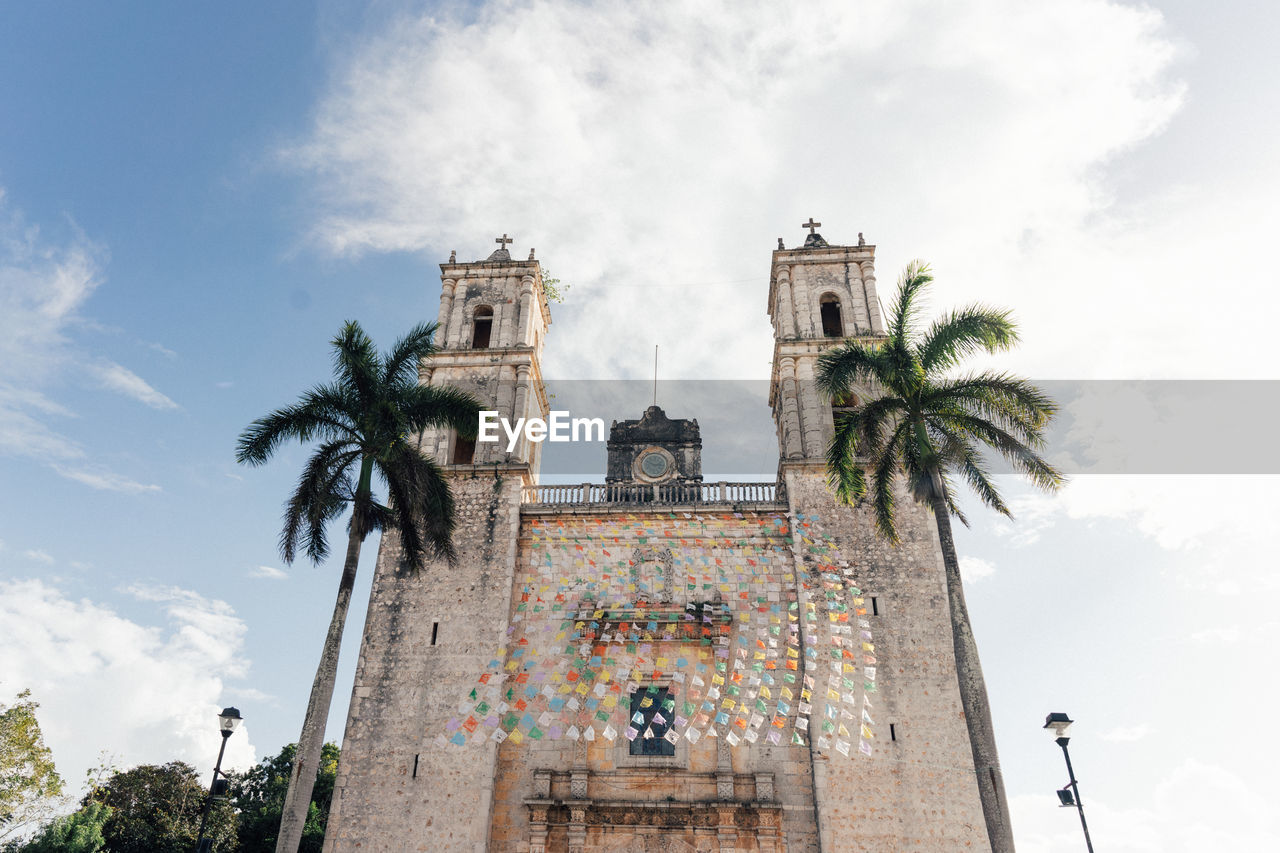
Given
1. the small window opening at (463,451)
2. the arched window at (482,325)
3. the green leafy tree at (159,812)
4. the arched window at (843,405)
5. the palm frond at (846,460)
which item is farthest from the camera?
the green leafy tree at (159,812)

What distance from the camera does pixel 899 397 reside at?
1589cm

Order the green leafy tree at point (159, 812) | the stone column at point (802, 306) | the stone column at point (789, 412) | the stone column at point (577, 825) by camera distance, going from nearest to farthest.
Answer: the stone column at point (577, 825)
the stone column at point (789, 412)
the stone column at point (802, 306)
the green leafy tree at point (159, 812)

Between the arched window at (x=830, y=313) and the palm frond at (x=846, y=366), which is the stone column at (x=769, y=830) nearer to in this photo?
the palm frond at (x=846, y=366)

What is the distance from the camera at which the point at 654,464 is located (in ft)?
85.3

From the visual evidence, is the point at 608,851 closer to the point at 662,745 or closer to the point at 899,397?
the point at 662,745

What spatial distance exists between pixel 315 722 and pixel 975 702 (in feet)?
36.5

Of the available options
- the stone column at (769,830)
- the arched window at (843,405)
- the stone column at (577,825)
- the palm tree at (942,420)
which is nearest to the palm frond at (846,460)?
the palm tree at (942,420)

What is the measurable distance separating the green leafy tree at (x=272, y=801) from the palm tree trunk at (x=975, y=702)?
69.2 feet

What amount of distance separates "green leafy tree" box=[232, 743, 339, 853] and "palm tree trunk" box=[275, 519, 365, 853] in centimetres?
1457

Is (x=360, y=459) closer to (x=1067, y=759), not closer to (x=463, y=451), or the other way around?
(x=463, y=451)

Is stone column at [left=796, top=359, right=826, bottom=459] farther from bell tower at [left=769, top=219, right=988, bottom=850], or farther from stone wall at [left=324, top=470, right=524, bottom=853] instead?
stone wall at [left=324, top=470, right=524, bottom=853]

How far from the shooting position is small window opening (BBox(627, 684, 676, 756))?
1766 centimetres

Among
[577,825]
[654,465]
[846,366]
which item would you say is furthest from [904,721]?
[654,465]

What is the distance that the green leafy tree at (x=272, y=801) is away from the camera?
1162 inches
